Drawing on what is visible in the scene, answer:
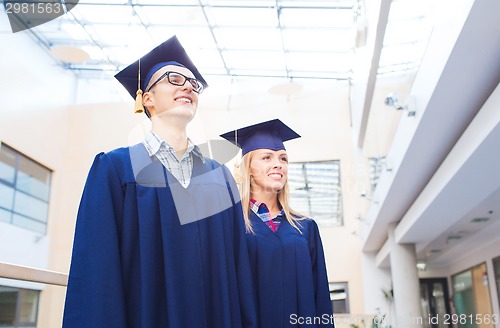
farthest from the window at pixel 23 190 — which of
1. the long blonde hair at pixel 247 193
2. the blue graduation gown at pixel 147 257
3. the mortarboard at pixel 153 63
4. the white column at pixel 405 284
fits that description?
the blue graduation gown at pixel 147 257

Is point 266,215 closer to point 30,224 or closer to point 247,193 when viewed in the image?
point 247,193

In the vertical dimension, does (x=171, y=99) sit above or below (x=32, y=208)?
below

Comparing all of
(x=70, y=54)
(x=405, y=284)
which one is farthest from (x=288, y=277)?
(x=70, y=54)

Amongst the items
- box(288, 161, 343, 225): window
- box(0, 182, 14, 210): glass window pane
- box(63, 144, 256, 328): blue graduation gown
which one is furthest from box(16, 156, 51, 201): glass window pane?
box(63, 144, 256, 328): blue graduation gown

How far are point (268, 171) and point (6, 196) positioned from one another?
11038 millimetres

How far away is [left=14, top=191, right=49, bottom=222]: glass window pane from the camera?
13.2 m

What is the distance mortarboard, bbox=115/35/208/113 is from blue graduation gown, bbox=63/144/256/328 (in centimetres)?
30

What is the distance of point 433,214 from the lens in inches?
314

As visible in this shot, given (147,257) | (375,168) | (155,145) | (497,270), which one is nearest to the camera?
(147,257)

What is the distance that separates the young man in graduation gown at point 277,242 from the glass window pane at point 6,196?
1056 centimetres

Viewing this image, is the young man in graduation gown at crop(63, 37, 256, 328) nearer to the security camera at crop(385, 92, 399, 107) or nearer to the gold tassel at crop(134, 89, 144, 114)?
the gold tassel at crop(134, 89, 144, 114)

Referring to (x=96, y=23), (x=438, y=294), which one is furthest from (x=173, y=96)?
(x=438, y=294)

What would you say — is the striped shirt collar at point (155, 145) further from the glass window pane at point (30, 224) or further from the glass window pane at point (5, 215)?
the glass window pane at point (30, 224)

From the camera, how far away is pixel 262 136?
255 cm
